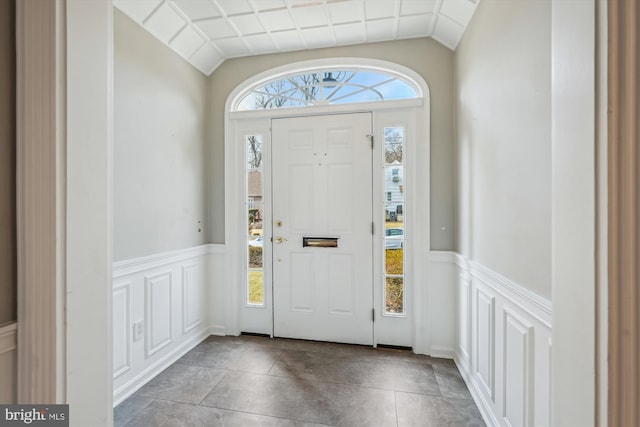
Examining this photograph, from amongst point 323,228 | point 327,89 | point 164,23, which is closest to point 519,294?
point 323,228

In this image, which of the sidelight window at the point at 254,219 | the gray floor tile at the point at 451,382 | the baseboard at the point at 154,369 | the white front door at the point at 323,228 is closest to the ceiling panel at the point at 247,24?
the white front door at the point at 323,228

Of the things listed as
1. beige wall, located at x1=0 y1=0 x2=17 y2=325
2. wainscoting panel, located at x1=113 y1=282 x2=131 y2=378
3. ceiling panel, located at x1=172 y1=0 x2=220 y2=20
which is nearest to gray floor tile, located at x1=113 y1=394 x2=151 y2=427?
wainscoting panel, located at x1=113 y1=282 x2=131 y2=378

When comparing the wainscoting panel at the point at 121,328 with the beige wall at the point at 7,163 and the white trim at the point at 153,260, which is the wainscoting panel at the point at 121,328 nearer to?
the white trim at the point at 153,260

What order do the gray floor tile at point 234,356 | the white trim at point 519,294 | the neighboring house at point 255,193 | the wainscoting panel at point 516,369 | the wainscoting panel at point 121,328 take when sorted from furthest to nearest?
the neighboring house at point 255,193
the gray floor tile at point 234,356
the wainscoting panel at point 121,328
the wainscoting panel at point 516,369
the white trim at point 519,294

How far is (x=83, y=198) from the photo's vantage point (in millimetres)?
918

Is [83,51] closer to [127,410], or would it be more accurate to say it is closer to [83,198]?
[83,198]

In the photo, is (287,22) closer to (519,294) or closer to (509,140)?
(509,140)

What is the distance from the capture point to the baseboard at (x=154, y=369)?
193 centimetres

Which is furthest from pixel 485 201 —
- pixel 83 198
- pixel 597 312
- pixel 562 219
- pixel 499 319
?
pixel 83 198

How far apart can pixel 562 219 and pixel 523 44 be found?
3.67 ft

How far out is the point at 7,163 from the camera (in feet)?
2.87

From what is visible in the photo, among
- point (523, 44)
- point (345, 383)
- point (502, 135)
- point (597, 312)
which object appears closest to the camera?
point (597, 312)

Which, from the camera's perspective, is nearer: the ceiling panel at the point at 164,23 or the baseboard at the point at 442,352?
the ceiling panel at the point at 164,23

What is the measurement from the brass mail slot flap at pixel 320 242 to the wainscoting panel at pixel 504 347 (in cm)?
109
